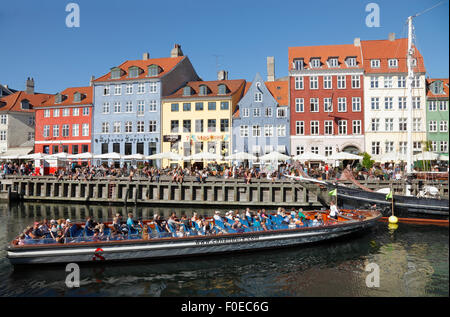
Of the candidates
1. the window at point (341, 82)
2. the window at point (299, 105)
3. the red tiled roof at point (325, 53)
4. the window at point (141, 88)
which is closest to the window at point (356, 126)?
the window at point (341, 82)

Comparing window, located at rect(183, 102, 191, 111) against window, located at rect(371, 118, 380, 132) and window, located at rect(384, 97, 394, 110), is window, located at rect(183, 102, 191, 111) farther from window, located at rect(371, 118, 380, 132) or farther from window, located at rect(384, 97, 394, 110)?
window, located at rect(384, 97, 394, 110)

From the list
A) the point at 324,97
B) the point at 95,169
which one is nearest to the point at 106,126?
the point at 95,169

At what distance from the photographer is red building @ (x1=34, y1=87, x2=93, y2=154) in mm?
48438

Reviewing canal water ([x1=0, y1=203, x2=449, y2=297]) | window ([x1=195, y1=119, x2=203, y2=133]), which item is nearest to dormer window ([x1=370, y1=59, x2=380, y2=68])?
window ([x1=195, y1=119, x2=203, y2=133])

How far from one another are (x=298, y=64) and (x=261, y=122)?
27.6 feet

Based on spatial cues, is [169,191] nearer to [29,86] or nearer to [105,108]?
[105,108]

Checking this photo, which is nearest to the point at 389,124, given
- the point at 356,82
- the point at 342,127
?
the point at 342,127

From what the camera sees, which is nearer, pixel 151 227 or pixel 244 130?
pixel 151 227

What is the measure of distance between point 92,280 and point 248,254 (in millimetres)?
7140

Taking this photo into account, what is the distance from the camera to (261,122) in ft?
140

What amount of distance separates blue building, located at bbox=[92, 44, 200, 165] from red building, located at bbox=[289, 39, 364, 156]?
17.2 metres

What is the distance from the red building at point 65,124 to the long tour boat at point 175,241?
34.5 metres
